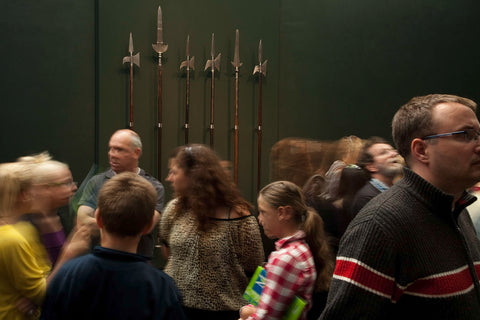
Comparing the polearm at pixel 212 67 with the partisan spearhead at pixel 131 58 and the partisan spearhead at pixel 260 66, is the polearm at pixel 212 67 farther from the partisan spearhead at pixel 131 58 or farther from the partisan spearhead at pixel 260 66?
the partisan spearhead at pixel 131 58

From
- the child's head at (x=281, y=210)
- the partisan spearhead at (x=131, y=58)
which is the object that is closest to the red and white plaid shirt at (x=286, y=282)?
the child's head at (x=281, y=210)

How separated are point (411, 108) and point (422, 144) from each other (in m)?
0.11

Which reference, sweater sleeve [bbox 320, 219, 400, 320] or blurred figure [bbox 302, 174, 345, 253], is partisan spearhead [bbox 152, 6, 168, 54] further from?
sweater sleeve [bbox 320, 219, 400, 320]

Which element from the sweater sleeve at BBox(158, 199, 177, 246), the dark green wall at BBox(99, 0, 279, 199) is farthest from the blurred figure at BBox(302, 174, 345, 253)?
the dark green wall at BBox(99, 0, 279, 199)

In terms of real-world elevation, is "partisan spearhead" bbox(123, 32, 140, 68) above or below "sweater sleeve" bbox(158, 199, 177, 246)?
above

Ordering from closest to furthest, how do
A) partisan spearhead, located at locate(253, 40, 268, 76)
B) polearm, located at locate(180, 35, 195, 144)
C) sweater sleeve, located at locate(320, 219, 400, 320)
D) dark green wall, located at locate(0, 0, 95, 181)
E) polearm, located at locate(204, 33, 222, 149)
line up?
sweater sleeve, located at locate(320, 219, 400, 320) < dark green wall, located at locate(0, 0, 95, 181) < polearm, located at locate(180, 35, 195, 144) < polearm, located at locate(204, 33, 222, 149) < partisan spearhead, located at locate(253, 40, 268, 76)

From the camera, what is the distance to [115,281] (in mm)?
1352

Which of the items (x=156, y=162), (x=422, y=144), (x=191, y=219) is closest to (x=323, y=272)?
(x=191, y=219)


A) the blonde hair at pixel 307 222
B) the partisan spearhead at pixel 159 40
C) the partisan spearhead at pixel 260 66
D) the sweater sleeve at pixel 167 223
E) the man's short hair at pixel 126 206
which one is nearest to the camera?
the man's short hair at pixel 126 206

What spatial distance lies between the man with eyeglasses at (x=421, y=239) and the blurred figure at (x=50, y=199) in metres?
1.28

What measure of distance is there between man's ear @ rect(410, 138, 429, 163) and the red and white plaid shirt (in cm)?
67

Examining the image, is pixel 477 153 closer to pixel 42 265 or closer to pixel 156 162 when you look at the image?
pixel 42 265

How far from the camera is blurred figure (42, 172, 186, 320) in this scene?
134 centimetres

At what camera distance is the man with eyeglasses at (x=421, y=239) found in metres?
1.15
